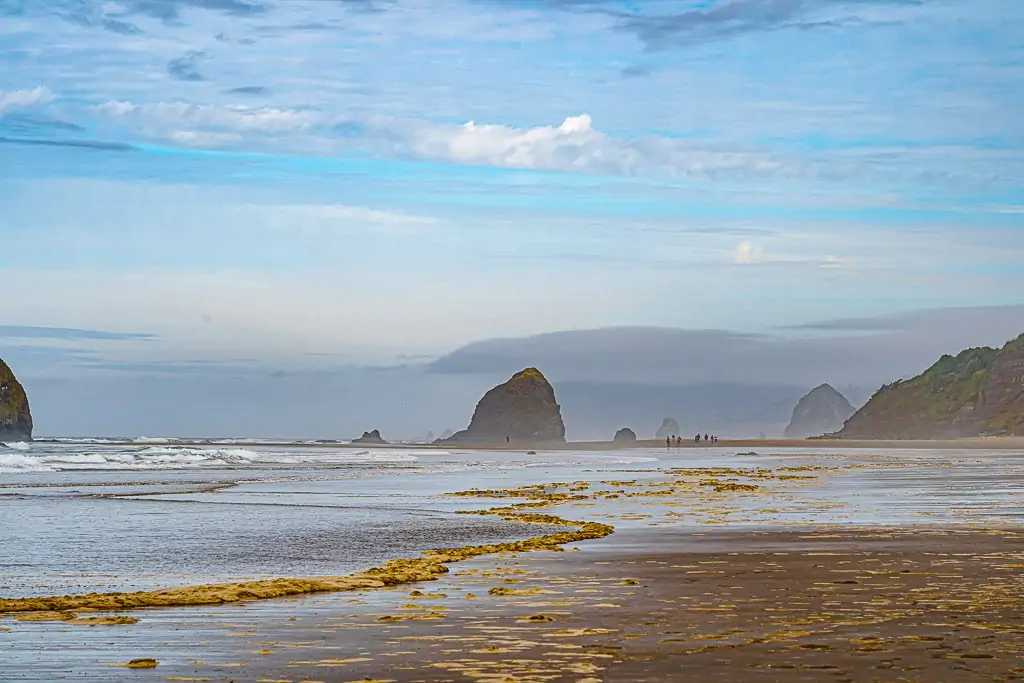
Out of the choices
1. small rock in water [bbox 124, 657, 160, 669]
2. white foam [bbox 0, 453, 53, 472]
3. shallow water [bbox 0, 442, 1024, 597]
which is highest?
white foam [bbox 0, 453, 53, 472]

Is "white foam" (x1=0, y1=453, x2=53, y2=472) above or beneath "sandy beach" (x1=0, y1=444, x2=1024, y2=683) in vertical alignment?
above

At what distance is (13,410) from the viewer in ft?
607

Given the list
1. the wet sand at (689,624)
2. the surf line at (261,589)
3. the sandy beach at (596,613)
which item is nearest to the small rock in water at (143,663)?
the sandy beach at (596,613)

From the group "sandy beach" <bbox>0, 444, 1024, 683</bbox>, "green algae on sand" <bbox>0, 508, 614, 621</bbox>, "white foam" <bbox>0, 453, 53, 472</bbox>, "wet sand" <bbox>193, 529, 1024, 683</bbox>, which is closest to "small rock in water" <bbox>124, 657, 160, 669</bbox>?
"sandy beach" <bbox>0, 444, 1024, 683</bbox>

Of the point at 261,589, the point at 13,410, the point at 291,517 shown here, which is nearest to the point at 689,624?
the point at 261,589

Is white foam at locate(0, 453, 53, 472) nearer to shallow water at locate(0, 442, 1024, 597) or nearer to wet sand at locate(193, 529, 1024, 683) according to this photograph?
shallow water at locate(0, 442, 1024, 597)

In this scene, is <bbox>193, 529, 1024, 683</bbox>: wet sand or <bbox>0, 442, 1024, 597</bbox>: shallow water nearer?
<bbox>193, 529, 1024, 683</bbox>: wet sand

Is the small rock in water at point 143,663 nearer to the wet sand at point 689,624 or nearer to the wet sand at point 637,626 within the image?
the wet sand at point 637,626

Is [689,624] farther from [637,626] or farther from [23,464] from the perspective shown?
[23,464]

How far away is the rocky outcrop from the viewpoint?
595 ft

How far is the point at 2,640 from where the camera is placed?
13.0 meters

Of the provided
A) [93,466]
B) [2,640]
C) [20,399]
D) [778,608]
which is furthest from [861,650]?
[20,399]

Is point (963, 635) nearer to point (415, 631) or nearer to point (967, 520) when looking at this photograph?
point (415, 631)

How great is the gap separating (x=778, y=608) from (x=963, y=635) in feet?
8.81
